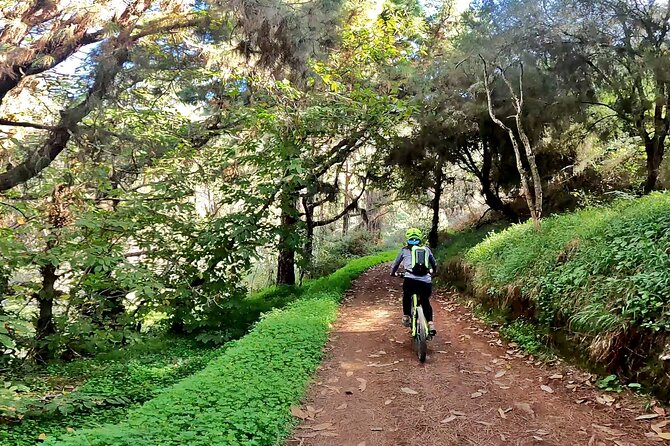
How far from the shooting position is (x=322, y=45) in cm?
1105

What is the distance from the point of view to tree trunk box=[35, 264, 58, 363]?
309 inches

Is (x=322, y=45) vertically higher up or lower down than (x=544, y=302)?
higher up

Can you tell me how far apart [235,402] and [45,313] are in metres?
5.88

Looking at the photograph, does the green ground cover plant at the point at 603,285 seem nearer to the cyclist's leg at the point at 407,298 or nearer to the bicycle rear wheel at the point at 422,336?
the bicycle rear wheel at the point at 422,336

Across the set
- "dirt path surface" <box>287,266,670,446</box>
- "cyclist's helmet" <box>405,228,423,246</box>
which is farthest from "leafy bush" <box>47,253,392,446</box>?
"cyclist's helmet" <box>405,228,423,246</box>

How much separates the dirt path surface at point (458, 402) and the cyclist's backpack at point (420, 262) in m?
1.28

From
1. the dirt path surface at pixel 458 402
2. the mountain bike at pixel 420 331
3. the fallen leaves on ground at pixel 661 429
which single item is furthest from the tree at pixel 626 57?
the fallen leaves on ground at pixel 661 429

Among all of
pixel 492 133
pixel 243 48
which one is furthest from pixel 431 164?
pixel 243 48

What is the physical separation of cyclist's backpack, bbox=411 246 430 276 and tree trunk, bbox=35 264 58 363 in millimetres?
6292

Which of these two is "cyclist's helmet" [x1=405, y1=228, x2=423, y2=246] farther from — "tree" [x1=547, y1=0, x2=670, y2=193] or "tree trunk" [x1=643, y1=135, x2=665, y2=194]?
"tree trunk" [x1=643, y1=135, x2=665, y2=194]

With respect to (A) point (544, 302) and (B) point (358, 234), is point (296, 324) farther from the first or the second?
(B) point (358, 234)

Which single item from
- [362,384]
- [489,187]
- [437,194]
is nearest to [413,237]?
[362,384]

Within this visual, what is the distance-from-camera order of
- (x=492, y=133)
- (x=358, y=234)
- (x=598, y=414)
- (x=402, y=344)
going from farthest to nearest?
(x=358, y=234), (x=492, y=133), (x=402, y=344), (x=598, y=414)

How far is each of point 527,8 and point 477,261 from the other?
5.88 m
